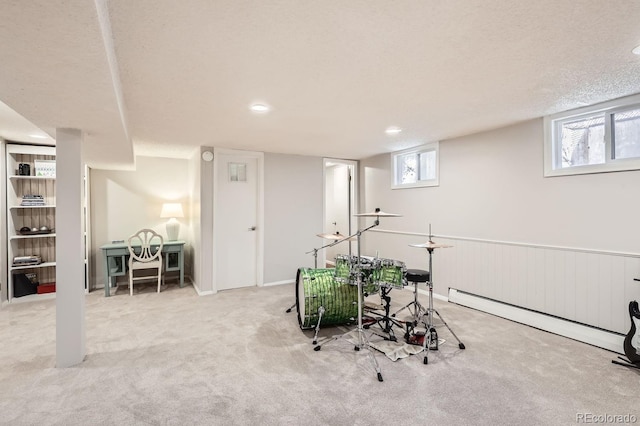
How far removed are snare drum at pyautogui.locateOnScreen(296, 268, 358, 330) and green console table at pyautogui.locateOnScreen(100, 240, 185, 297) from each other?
2838mm

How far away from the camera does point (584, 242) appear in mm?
2939

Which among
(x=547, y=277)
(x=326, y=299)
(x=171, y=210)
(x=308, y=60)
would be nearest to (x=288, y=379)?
(x=326, y=299)

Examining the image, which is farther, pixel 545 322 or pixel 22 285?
pixel 22 285

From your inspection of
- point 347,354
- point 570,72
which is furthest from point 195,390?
point 570,72

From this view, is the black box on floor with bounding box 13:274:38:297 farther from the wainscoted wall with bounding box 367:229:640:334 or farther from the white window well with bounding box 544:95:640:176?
the white window well with bounding box 544:95:640:176

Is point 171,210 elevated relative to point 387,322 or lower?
elevated

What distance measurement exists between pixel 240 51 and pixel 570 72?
7.46 feet

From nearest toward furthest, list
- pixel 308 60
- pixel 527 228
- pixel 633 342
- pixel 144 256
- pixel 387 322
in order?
1. pixel 308 60
2. pixel 633 342
3. pixel 387 322
4. pixel 527 228
5. pixel 144 256

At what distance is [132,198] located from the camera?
5258mm

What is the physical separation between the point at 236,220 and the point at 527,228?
3964 mm

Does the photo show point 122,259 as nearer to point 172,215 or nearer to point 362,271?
point 172,215

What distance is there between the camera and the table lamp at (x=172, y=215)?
17.1 feet

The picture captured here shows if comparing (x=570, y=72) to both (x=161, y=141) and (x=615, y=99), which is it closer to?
(x=615, y=99)
